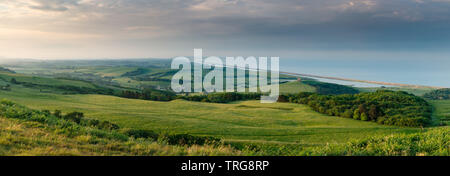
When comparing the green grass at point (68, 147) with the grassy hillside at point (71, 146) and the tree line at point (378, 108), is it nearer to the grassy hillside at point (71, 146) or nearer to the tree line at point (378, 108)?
the grassy hillside at point (71, 146)

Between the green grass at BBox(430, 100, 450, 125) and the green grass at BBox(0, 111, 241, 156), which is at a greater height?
the green grass at BBox(0, 111, 241, 156)

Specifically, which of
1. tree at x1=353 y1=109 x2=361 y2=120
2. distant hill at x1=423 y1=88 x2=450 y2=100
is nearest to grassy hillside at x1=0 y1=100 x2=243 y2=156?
tree at x1=353 y1=109 x2=361 y2=120

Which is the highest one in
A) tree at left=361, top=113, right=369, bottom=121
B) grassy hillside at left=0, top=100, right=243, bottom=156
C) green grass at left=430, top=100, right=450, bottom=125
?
grassy hillside at left=0, top=100, right=243, bottom=156

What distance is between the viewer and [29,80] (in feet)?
510

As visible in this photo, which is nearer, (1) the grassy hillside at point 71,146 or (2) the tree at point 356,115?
(1) the grassy hillside at point 71,146

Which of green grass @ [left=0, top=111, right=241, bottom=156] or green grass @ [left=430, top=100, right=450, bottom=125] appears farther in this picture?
green grass @ [left=430, top=100, right=450, bottom=125]

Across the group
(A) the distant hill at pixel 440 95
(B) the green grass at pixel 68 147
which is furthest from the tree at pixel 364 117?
(A) the distant hill at pixel 440 95

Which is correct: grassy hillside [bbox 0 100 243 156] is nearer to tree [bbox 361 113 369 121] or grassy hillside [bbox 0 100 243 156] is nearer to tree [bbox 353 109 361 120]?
tree [bbox 353 109 361 120]

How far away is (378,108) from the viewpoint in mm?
97375

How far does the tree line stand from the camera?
8443 centimetres

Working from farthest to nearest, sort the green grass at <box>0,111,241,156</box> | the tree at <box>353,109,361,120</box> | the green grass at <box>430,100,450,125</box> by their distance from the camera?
the tree at <box>353,109,361,120</box> → the green grass at <box>430,100,450,125</box> → the green grass at <box>0,111,241,156</box>

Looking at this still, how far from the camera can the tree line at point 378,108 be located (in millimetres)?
84431
